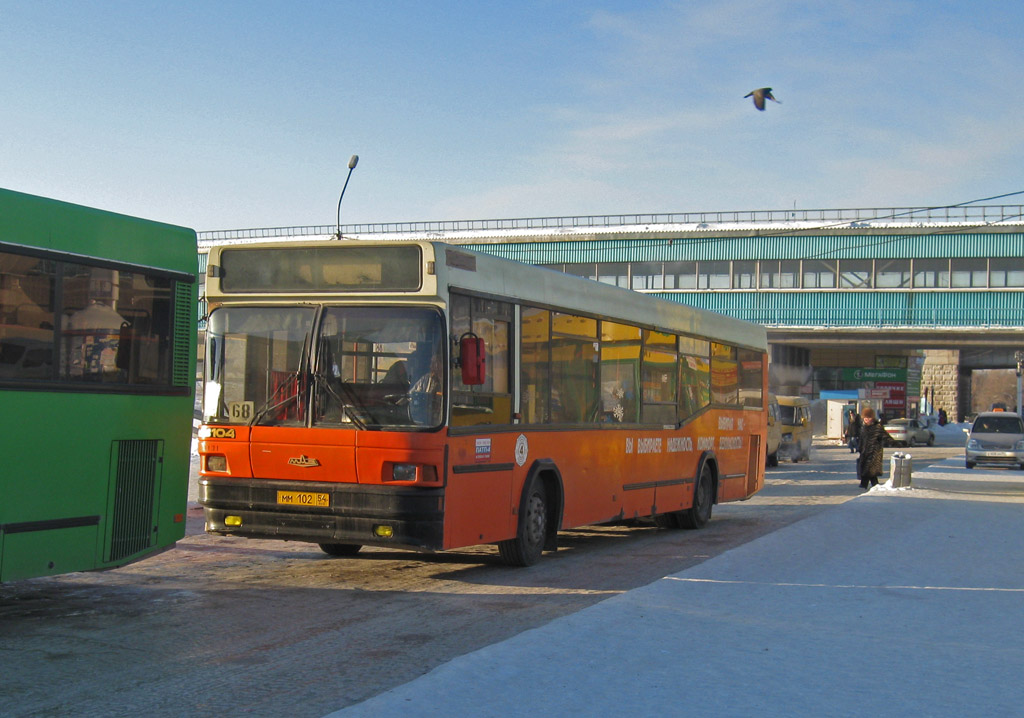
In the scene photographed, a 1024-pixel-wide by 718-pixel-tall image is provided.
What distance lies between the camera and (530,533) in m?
11.7

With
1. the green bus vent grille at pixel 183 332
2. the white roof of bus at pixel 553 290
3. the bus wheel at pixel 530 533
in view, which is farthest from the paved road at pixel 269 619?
the white roof of bus at pixel 553 290

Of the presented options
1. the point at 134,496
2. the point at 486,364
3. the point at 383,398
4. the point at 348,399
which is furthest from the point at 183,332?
the point at 486,364

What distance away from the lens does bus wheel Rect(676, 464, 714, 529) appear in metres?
16.5

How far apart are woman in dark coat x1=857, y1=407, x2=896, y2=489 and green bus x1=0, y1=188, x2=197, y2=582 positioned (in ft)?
60.2

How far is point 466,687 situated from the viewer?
5.90 metres

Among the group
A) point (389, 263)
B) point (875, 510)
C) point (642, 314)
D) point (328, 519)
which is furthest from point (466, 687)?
point (875, 510)

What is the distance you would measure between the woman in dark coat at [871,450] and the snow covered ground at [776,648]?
1209cm

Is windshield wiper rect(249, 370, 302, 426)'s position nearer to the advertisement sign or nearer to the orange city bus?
the orange city bus

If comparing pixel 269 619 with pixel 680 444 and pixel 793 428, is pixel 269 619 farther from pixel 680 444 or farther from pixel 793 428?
pixel 793 428

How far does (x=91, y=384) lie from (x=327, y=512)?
8.31ft

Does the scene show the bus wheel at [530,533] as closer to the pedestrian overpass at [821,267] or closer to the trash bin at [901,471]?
the trash bin at [901,471]

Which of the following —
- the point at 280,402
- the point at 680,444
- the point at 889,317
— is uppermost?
the point at 889,317

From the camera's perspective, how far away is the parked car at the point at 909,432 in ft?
193

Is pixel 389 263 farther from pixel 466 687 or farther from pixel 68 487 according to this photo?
pixel 466 687
